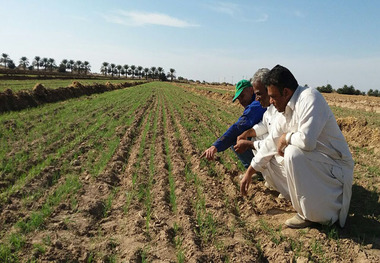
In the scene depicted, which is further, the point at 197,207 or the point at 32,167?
the point at 32,167

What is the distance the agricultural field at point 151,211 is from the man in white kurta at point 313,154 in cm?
34

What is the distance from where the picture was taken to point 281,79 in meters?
2.99

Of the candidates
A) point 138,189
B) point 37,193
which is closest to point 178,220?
point 138,189

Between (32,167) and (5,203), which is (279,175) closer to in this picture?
(5,203)

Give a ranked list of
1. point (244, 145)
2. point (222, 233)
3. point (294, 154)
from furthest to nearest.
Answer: point (244, 145) → point (222, 233) → point (294, 154)

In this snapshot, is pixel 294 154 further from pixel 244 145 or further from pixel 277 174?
pixel 244 145

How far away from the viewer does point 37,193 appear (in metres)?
4.16

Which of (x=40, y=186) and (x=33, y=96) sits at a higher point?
(x=33, y=96)

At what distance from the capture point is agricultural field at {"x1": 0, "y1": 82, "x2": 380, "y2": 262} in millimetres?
2830

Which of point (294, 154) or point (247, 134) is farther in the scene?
point (247, 134)

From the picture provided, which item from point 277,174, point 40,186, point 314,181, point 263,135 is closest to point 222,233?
point 277,174

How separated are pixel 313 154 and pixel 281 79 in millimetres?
839

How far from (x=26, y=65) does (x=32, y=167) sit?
11859 cm

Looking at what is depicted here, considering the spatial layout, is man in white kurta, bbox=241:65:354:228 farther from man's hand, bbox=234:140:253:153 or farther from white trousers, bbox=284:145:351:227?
man's hand, bbox=234:140:253:153
